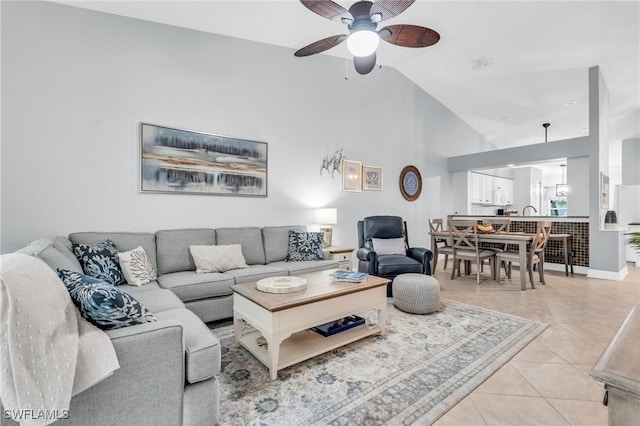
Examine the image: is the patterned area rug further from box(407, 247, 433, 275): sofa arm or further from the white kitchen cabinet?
the white kitchen cabinet

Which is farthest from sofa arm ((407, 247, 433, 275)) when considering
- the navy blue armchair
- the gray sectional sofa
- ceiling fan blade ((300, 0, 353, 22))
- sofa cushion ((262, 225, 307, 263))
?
the gray sectional sofa

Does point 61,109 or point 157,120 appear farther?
point 157,120

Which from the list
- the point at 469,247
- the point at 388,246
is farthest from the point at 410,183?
the point at 388,246

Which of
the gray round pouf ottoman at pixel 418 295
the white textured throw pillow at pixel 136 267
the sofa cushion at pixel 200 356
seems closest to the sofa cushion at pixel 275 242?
the white textured throw pillow at pixel 136 267

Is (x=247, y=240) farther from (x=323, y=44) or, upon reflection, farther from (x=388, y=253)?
(x=323, y=44)

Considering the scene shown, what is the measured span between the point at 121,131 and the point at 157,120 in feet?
1.19

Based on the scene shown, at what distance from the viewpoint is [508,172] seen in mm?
8562

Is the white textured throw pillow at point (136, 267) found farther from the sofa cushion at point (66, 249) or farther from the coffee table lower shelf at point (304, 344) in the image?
the coffee table lower shelf at point (304, 344)

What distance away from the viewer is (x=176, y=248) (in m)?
3.11

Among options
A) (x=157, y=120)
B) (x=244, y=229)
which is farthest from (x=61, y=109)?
(x=244, y=229)

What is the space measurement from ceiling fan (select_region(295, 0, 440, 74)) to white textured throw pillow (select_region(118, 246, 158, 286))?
249 cm

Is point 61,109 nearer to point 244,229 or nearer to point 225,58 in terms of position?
point 225,58

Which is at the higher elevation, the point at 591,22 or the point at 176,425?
the point at 591,22

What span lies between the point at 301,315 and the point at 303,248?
5.83 ft
